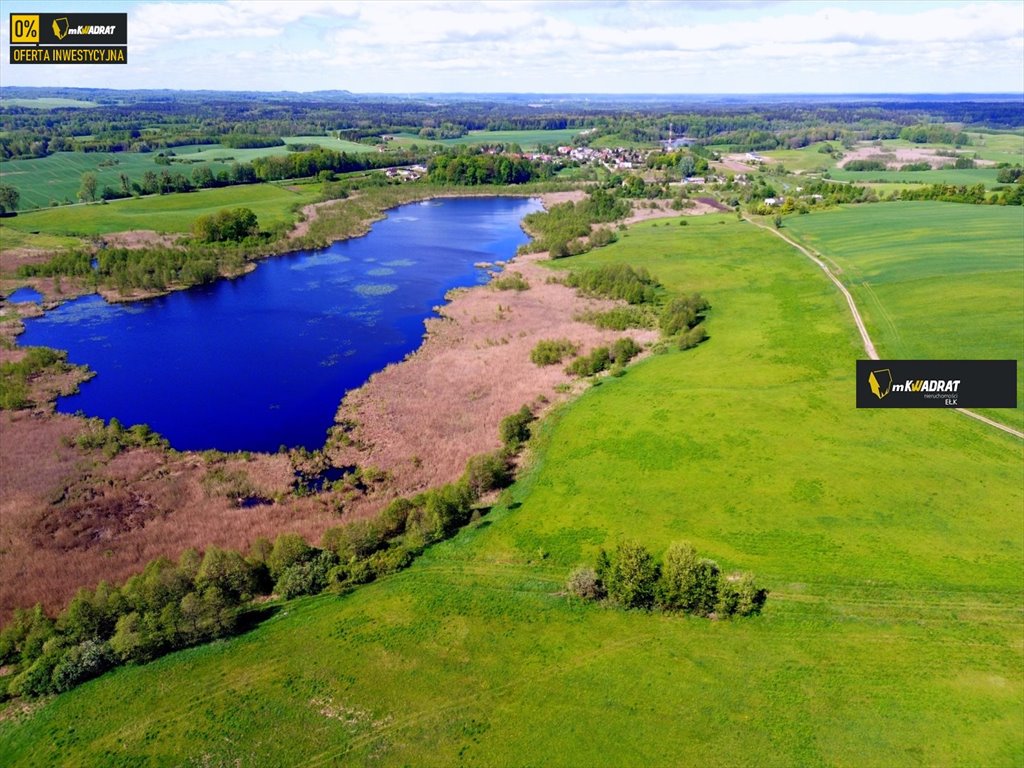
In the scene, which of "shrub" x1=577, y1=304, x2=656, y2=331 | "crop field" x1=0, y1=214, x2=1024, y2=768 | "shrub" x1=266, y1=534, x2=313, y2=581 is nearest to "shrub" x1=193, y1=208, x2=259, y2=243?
"shrub" x1=577, y1=304, x2=656, y2=331

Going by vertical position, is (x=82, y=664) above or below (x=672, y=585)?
below

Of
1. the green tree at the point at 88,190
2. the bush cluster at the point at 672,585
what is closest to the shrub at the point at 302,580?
the bush cluster at the point at 672,585

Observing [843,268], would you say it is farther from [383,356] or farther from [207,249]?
[207,249]

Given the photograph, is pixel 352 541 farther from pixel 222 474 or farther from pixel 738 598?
pixel 738 598

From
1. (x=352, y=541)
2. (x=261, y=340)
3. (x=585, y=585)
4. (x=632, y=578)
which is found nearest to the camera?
(x=632, y=578)

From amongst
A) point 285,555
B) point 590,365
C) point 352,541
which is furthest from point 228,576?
point 590,365

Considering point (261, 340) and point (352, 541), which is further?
point (261, 340)
